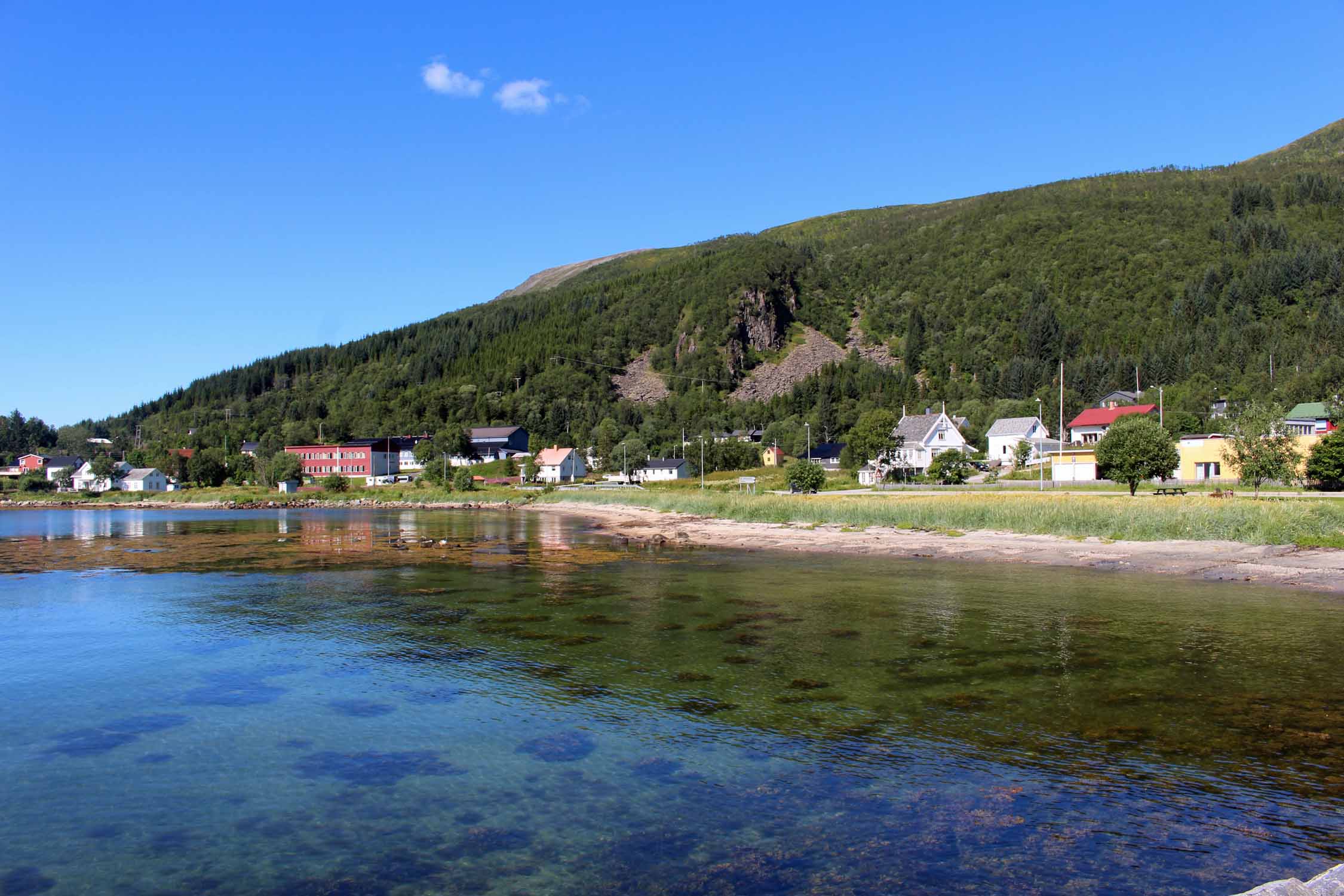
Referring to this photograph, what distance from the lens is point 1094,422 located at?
364 ft

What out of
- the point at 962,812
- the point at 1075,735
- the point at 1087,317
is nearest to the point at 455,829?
the point at 962,812

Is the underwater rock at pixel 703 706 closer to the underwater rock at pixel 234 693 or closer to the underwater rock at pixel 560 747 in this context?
the underwater rock at pixel 560 747

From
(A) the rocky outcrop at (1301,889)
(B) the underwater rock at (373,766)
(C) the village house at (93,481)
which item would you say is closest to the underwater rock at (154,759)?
(B) the underwater rock at (373,766)

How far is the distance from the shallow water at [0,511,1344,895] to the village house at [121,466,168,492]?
123 m

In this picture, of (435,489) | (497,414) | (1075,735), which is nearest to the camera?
(1075,735)

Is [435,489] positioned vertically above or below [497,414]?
A: below

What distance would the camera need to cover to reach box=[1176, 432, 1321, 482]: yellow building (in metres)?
63.1

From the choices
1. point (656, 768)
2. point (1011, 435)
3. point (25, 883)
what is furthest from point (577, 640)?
point (1011, 435)

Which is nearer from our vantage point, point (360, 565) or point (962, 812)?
point (962, 812)

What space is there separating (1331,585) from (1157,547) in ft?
24.8

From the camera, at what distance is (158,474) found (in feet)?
442

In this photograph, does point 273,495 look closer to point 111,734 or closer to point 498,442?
point 498,442

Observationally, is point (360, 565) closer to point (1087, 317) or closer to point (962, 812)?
point (962, 812)

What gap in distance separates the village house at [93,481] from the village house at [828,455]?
112 metres
